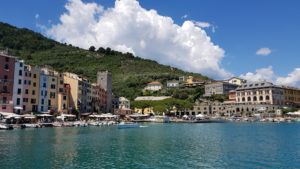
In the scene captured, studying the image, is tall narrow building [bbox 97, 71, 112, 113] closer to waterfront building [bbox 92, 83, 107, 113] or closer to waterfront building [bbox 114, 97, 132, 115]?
waterfront building [bbox 92, 83, 107, 113]

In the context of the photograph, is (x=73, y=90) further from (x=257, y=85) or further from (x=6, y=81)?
(x=257, y=85)

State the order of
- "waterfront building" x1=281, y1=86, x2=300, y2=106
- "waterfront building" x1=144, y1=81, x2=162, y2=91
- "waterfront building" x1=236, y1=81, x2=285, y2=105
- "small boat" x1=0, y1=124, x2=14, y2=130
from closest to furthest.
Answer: "small boat" x1=0, y1=124, x2=14, y2=130 → "waterfront building" x1=236, y1=81, x2=285, y2=105 → "waterfront building" x1=281, y1=86, x2=300, y2=106 → "waterfront building" x1=144, y1=81, x2=162, y2=91

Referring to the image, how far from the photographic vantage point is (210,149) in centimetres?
3469

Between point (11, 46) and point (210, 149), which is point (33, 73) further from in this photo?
point (11, 46)

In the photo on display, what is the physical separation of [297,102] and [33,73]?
11925 cm

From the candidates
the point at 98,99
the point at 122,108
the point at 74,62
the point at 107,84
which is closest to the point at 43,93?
the point at 98,99

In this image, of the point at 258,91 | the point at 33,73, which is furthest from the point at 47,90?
the point at 258,91

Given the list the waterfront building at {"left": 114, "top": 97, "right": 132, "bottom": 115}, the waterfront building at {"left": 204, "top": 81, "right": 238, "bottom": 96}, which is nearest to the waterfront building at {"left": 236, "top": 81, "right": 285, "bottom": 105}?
the waterfront building at {"left": 204, "top": 81, "right": 238, "bottom": 96}

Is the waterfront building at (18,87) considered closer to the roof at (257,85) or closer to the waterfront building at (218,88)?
the roof at (257,85)

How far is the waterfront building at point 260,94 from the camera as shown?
134413 millimetres

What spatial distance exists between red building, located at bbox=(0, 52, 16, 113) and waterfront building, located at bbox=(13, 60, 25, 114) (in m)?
0.96

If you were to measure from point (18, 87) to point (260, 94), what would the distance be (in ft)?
326

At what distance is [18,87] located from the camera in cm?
7488

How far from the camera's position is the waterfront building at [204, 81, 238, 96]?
15862 cm
